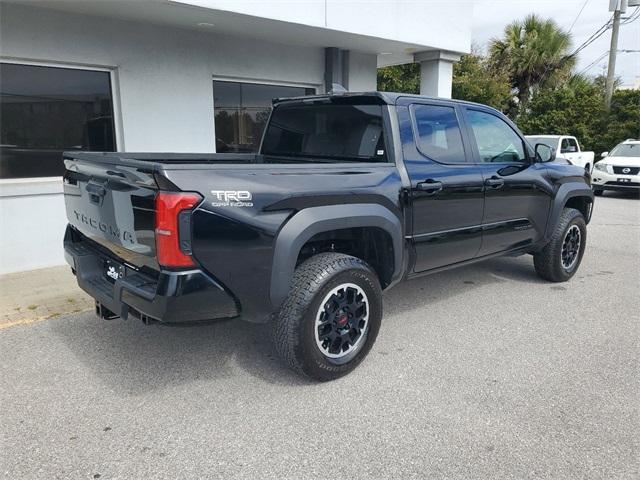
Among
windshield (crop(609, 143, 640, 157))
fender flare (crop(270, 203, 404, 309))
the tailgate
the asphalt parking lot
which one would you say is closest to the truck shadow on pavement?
the asphalt parking lot

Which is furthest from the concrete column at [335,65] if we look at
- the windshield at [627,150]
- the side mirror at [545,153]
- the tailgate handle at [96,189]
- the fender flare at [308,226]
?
the windshield at [627,150]

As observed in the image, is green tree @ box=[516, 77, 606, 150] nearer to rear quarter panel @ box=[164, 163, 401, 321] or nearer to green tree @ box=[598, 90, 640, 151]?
green tree @ box=[598, 90, 640, 151]

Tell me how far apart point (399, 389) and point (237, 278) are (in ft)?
4.35

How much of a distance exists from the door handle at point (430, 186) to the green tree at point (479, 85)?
57.2 ft

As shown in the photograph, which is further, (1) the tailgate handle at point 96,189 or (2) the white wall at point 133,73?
(2) the white wall at point 133,73

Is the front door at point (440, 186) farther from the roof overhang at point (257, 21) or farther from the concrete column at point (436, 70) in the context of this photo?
the concrete column at point (436, 70)

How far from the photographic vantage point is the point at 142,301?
2871mm

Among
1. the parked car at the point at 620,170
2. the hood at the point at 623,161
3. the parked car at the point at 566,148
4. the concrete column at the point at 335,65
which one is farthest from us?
the parked car at the point at 566,148

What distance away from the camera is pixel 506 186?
187 inches

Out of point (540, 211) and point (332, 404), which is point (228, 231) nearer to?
point (332, 404)

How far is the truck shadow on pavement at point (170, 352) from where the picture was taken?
11.6ft

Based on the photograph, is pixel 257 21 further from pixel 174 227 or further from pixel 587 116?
pixel 587 116

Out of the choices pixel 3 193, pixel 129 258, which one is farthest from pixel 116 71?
pixel 129 258

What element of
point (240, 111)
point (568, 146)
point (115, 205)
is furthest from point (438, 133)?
point (568, 146)
